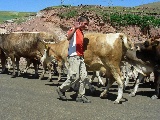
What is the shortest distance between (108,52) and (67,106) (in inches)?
80.3

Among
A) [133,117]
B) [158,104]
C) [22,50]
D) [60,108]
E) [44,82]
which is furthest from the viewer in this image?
[22,50]

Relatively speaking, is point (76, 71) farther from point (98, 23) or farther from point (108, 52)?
point (98, 23)

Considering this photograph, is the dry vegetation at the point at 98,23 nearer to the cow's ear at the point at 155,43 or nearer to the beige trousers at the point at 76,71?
the cow's ear at the point at 155,43

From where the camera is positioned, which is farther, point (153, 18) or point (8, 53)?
point (153, 18)

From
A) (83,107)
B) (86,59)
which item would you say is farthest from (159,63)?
(83,107)

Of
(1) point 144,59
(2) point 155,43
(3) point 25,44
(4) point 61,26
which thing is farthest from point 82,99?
(4) point 61,26

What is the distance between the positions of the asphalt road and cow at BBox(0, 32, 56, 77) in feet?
11.9

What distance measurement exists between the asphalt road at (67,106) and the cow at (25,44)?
3.62m


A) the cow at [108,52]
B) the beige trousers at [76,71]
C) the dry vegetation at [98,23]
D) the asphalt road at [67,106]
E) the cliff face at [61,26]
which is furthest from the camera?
the dry vegetation at [98,23]

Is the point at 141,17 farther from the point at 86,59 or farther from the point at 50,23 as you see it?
the point at 86,59

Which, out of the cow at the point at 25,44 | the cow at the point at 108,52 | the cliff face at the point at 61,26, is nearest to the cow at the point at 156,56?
the cow at the point at 108,52

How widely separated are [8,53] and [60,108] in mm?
8749

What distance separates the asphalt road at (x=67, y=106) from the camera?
29.6ft

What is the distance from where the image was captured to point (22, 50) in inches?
679
